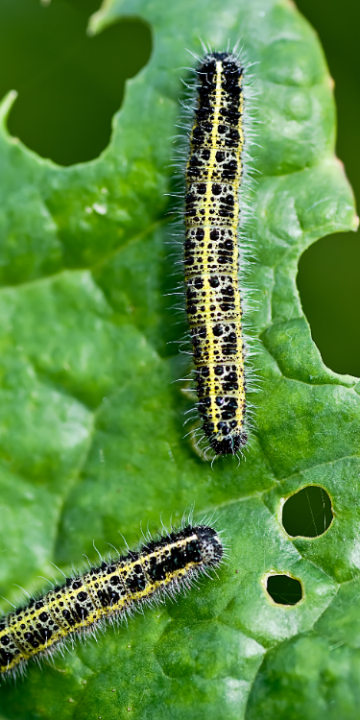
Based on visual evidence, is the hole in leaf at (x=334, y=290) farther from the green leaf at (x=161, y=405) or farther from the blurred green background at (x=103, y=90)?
the green leaf at (x=161, y=405)

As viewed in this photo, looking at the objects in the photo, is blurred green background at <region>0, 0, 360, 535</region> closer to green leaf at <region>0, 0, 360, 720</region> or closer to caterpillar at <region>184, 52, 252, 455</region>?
green leaf at <region>0, 0, 360, 720</region>

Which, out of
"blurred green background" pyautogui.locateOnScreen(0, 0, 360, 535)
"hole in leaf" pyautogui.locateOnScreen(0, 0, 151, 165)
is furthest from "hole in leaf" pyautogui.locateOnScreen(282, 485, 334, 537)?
"hole in leaf" pyautogui.locateOnScreen(0, 0, 151, 165)

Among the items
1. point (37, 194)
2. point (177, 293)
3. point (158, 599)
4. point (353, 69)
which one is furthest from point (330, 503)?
point (353, 69)

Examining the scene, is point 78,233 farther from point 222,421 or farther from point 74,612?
point 74,612

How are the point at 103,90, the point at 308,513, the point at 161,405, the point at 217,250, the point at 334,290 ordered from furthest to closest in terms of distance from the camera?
the point at 103,90
the point at 334,290
the point at 161,405
the point at 217,250
the point at 308,513

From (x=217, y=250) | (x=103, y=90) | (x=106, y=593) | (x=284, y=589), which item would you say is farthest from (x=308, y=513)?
(x=103, y=90)

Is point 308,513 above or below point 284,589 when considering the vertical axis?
above

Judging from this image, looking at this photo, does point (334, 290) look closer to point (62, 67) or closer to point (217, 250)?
point (217, 250)

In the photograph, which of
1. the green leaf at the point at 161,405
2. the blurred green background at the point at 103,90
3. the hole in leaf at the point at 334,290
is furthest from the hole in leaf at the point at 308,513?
the hole in leaf at the point at 334,290
